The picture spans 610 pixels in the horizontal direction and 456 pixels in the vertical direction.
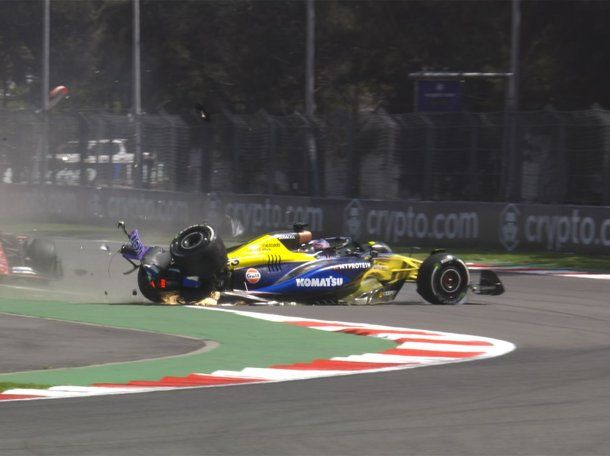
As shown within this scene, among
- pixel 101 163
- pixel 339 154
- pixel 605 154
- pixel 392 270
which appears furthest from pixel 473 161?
pixel 101 163

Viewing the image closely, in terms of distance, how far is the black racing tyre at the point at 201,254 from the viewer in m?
14.6

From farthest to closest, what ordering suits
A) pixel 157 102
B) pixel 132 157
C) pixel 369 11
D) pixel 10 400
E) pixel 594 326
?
pixel 157 102
pixel 369 11
pixel 132 157
pixel 594 326
pixel 10 400

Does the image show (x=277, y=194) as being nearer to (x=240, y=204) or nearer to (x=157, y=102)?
(x=240, y=204)

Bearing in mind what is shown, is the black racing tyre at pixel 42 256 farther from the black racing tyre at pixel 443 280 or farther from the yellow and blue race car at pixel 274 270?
the black racing tyre at pixel 443 280

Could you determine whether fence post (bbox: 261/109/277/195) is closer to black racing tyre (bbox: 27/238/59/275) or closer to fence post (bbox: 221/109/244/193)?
fence post (bbox: 221/109/244/193)

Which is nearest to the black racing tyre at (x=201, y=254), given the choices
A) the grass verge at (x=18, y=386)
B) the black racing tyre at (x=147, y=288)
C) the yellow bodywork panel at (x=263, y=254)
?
the yellow bodywork panel at (x=263, y=254)

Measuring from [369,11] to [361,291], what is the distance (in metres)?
30.4

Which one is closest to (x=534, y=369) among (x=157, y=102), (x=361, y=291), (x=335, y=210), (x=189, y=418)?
(x=189, y=418)

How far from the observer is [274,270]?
1498cm

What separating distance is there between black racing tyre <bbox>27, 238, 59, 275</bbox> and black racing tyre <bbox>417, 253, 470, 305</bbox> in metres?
5.10

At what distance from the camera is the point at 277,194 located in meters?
29.8

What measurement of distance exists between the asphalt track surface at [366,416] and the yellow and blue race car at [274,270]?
146 inches

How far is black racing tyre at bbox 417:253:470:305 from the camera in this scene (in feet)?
50.0

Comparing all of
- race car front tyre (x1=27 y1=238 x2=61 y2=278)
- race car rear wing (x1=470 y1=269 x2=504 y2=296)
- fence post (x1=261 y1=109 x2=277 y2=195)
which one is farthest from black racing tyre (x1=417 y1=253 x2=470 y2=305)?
fence post (x1=261 y1=109 x2=277 y2=195)
